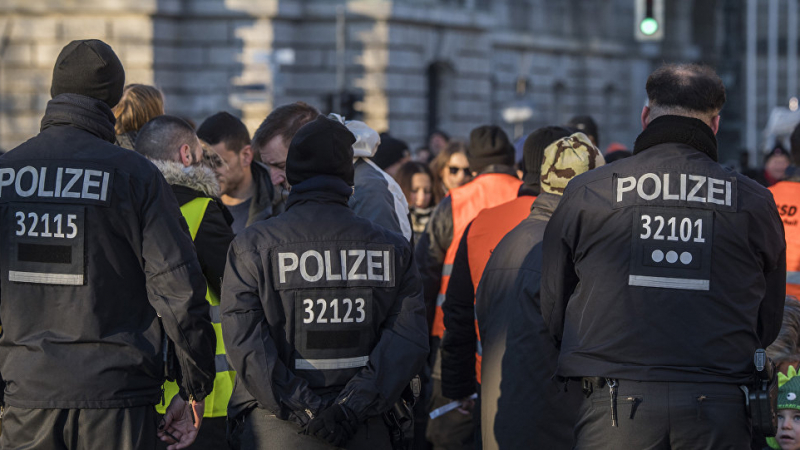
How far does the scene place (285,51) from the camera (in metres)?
22.3

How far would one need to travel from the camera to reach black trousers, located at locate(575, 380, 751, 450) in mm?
4402

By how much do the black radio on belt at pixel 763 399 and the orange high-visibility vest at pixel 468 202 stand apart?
3.01 metres

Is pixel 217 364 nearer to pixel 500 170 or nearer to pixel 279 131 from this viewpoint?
pixel 279 131

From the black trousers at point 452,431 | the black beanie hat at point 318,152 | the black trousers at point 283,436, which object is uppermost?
the black beanie hat at point 318,152

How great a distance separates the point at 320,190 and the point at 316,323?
493mm

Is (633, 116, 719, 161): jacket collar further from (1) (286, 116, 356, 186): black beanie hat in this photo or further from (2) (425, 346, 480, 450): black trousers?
(2) (425, 346, 480, 450): black trousers

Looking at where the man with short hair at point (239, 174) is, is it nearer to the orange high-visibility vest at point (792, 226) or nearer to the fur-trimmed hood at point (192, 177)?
the fur-trimmed hood at point (192, 177)

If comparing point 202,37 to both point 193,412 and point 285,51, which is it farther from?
point 193,412

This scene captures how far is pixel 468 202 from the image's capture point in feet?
24.9

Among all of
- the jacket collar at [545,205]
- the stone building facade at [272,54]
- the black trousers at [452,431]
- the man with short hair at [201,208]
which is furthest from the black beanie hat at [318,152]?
the stone building facade at [272,54]

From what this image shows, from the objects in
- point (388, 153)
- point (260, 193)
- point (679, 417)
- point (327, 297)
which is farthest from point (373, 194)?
point (388, 153)

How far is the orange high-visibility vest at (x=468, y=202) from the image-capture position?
7488 mm

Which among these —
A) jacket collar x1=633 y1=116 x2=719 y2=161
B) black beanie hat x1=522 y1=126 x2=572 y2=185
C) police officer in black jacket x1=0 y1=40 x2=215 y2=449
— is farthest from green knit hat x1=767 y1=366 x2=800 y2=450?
police officer in black jacket x1=0 y1=40 x2=215 y2=449

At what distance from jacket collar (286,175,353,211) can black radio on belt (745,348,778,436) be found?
1564mm
